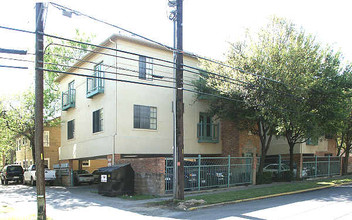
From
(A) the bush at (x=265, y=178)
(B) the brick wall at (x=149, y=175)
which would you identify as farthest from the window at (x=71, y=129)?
(A) the bush at (x=265, y=178)

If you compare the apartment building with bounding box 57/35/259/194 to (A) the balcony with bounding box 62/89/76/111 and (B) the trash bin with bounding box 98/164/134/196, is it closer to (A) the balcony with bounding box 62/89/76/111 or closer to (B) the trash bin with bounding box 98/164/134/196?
(A) the balcony with bounding box 62/89/76/111

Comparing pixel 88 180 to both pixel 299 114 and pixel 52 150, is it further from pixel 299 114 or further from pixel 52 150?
pixel 299 114

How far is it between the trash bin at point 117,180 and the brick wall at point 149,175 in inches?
15.5

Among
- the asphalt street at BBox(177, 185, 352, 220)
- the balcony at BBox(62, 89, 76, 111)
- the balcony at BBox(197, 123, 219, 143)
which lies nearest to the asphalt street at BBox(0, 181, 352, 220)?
the asphalt street at BBox(177, 185, 352, 220)

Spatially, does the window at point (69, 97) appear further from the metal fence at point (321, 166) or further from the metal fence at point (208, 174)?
the metal fence at point (321, 166)

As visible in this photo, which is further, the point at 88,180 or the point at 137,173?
the point at 88,180

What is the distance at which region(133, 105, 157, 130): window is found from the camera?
19.5 m

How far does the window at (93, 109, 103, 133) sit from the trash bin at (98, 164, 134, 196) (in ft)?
17.4

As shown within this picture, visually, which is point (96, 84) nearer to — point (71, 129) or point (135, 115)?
point (135, 115)

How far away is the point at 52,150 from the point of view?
36.2 m

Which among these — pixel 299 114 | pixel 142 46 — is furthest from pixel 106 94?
pixel 299 114

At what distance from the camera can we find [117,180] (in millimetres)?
15477

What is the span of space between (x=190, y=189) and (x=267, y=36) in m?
9.14

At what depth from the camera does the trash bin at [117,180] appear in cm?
1535
